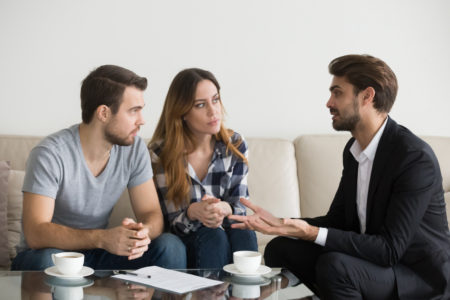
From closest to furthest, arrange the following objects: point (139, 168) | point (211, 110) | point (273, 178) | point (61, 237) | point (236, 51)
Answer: point (61, 237)
point (139, 168)
point (211, 110)
point (273, 178)
point (236, 51)

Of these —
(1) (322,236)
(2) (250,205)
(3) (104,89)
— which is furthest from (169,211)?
(1) (322,236)

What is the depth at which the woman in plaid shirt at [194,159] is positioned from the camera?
98.3 inches

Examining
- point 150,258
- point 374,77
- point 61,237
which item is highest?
point 374,77

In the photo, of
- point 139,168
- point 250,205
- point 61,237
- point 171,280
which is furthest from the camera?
point 139,168

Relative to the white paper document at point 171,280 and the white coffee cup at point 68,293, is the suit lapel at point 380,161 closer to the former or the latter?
the white paper document at point 171,280

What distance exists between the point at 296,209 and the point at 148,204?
32.6 inches

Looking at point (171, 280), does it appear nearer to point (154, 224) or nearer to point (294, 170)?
point (154, 224)

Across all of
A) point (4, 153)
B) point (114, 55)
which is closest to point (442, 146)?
point (114, 55)

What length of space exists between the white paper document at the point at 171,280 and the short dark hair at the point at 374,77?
35.5 inches

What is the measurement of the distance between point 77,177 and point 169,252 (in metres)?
0.44

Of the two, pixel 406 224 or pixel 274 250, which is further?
pixel 274 250

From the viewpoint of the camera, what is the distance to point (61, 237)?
2.08m

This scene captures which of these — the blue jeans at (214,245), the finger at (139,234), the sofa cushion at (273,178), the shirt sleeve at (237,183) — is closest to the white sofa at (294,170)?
the sofa cushion at (273,178)

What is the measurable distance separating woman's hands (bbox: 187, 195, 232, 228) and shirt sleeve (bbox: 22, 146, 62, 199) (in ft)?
1.72
